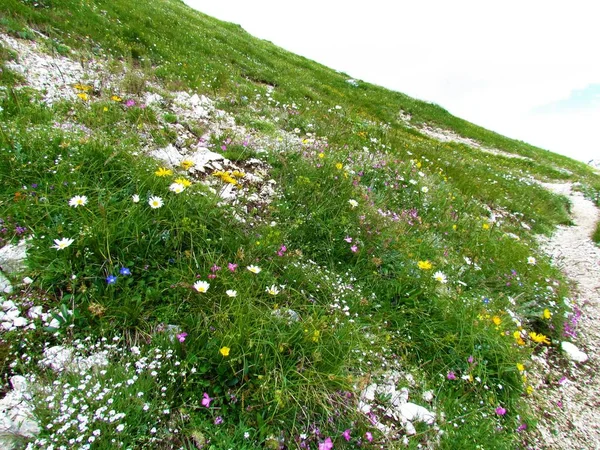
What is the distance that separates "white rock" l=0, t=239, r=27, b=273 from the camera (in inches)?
116

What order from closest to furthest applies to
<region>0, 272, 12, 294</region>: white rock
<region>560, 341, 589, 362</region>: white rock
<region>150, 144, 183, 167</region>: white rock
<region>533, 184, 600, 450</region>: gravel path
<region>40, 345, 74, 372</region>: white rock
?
<region>40, 345, 74, 372</region>: white rock, <region>0, 272, 12, 294</region>: white rock, <region>533, 184, 600, 450</region>: gravel path, <region>560, 341, 589, 362</region>: white rock, <region>150, 144, 183, 167</region>: white rock

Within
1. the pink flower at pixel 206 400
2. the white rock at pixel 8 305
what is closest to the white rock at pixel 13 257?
the white rock at pixel 8 305

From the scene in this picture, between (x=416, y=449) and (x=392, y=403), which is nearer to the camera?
(x=416, y=449)

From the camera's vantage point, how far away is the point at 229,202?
434cm

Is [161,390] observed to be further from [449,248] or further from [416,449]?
[449,248]

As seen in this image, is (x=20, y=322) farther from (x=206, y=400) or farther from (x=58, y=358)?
(x=206, y=400)

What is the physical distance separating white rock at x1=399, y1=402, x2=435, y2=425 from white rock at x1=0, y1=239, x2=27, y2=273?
373cm

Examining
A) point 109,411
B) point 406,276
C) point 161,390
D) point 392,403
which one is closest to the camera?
point 109,411

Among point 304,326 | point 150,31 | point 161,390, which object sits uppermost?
point 150,31

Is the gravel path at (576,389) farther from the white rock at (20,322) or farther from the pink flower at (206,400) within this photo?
the white rock at (20,322)

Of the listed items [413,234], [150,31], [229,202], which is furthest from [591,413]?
[150,31]

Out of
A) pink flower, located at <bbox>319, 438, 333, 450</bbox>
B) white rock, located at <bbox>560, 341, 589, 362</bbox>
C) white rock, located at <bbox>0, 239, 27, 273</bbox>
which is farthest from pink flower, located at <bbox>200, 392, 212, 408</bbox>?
white rock, located at <bbox>560, 341, 589, 362</bbox>

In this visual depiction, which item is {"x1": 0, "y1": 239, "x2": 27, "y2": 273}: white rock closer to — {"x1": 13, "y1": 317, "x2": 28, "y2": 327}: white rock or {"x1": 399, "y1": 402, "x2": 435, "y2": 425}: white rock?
{"x1": 13, "y1": 317, "x2": 28, "y2": 327}: white rock

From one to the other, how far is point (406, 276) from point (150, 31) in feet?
42.0
